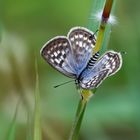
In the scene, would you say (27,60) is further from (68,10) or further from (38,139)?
(38,139)

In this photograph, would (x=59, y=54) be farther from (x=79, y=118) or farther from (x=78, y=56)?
(x=79, y=118)

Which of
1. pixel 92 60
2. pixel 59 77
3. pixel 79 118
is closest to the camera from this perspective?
pixel 79 118

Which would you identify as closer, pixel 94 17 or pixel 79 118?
pixel 79 118

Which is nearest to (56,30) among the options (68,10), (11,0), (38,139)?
(68,10)

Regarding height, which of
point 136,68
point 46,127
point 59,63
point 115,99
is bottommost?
point 46,127

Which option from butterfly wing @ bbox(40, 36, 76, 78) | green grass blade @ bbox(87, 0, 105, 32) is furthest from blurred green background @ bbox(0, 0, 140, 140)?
butterfly wing @ bbox(40, 36, 76, 78)

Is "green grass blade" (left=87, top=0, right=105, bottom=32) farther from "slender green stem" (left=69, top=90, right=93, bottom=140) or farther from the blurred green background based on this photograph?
the blurred green background

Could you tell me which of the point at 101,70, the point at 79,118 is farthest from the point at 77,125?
the point at 101,70
